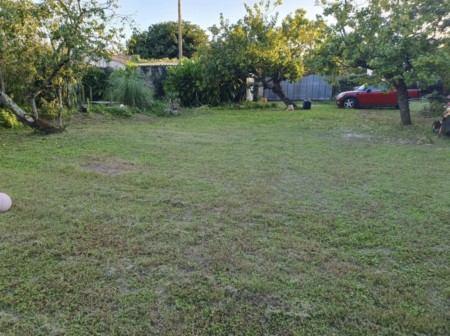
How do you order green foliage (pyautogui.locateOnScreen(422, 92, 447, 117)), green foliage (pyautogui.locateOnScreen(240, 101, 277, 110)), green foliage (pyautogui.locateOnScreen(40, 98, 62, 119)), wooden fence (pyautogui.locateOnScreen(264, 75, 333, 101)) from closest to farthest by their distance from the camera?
green foliage (pyautogui.locateOnScreen(40, 98, 62, 119)), green foliage (pyautogui.locateOnScreen(422, 92, 447, 117)), green foliage (pyautogui.locateOnScreen(240, 101, 277, 110)), wooden fence (pyautogui.locateOnScreen(264, 75, 333, 101))

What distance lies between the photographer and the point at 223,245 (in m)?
2.68

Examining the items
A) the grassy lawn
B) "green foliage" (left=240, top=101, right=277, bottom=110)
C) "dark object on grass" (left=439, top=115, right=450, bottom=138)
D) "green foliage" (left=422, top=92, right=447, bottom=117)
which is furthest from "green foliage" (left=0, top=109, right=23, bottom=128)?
"green foliage" (left=422, top=92, right=447, bottom=117)

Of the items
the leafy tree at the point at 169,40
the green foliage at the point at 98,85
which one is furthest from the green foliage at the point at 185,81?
the leafy tree at the point at 169,40

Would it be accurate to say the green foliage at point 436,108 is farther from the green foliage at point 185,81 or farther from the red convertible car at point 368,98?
the green foliage at point 185,81

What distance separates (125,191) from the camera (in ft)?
12.9

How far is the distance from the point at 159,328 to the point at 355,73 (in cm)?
982

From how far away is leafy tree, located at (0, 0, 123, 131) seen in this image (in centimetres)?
715

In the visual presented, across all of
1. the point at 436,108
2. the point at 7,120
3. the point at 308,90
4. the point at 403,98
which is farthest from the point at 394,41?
the point at 308,90

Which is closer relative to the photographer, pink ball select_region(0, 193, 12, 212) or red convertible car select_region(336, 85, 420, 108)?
pink ball select_region(0, 193, 12, 212)

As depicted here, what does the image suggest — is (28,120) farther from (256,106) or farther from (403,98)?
(256,106)

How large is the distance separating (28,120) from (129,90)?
16.7 feet

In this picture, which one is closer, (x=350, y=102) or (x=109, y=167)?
(x=109, y=167)

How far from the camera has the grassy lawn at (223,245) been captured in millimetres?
1912

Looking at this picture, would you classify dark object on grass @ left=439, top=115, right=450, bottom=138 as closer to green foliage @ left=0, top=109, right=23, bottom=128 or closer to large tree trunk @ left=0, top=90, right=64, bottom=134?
large tree trunk @ left=0, top=90, right=64, bottom=134
